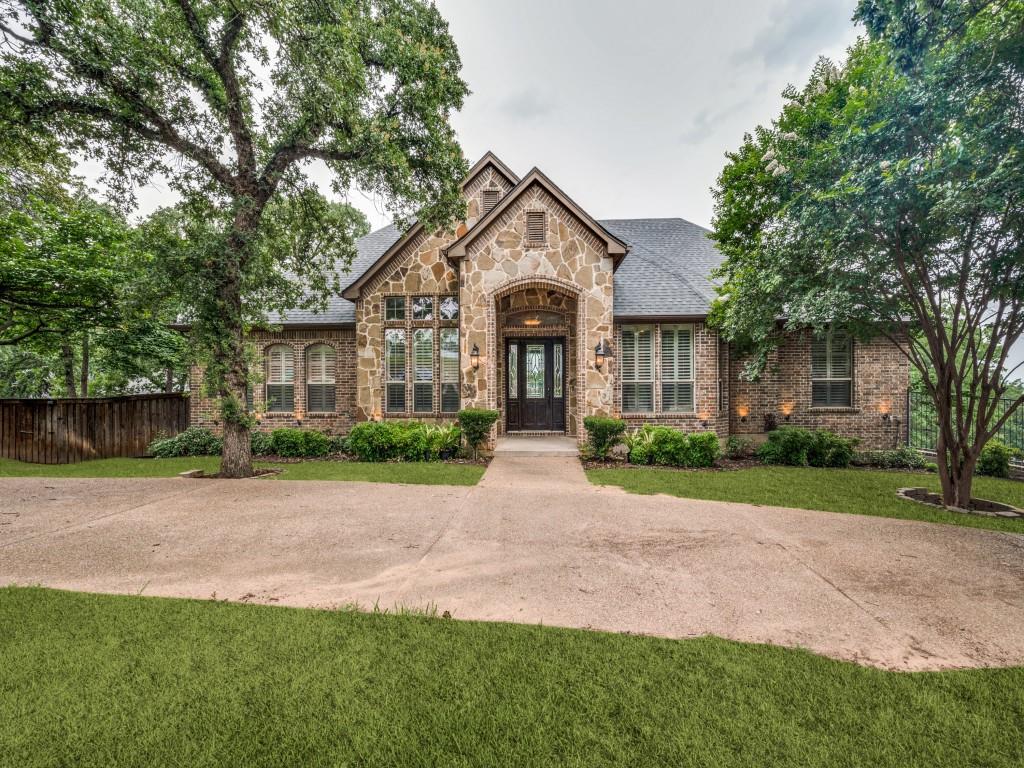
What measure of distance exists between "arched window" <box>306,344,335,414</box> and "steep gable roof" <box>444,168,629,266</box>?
4.86 meters

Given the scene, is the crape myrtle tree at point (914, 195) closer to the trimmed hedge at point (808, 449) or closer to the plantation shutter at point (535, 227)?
the trimmed hedge at point (808, 449)

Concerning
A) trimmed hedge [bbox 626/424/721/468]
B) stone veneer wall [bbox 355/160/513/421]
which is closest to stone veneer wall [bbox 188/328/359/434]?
→ stone veneer wall [bbox 355/160/513/421]

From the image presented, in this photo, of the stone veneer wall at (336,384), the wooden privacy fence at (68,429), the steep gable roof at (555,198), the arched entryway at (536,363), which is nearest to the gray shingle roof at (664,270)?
the steep gable roof at (555,198)

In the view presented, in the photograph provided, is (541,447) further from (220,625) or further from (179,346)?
(179,346)

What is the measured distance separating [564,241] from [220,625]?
9.62m

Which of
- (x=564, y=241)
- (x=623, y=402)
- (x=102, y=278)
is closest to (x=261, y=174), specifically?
(x=102, y=278)

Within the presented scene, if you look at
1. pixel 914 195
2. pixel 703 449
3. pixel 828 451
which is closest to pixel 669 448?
pixel 703 449

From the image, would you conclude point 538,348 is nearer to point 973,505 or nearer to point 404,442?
point 404,442

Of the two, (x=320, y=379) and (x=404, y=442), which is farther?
(x=320, y=379)

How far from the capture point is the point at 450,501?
20.2 ft

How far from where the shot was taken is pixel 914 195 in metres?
4.92

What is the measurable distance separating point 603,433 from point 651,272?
5.56m

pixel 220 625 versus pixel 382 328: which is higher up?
pixel 382 328

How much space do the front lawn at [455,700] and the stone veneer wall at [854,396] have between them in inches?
374
